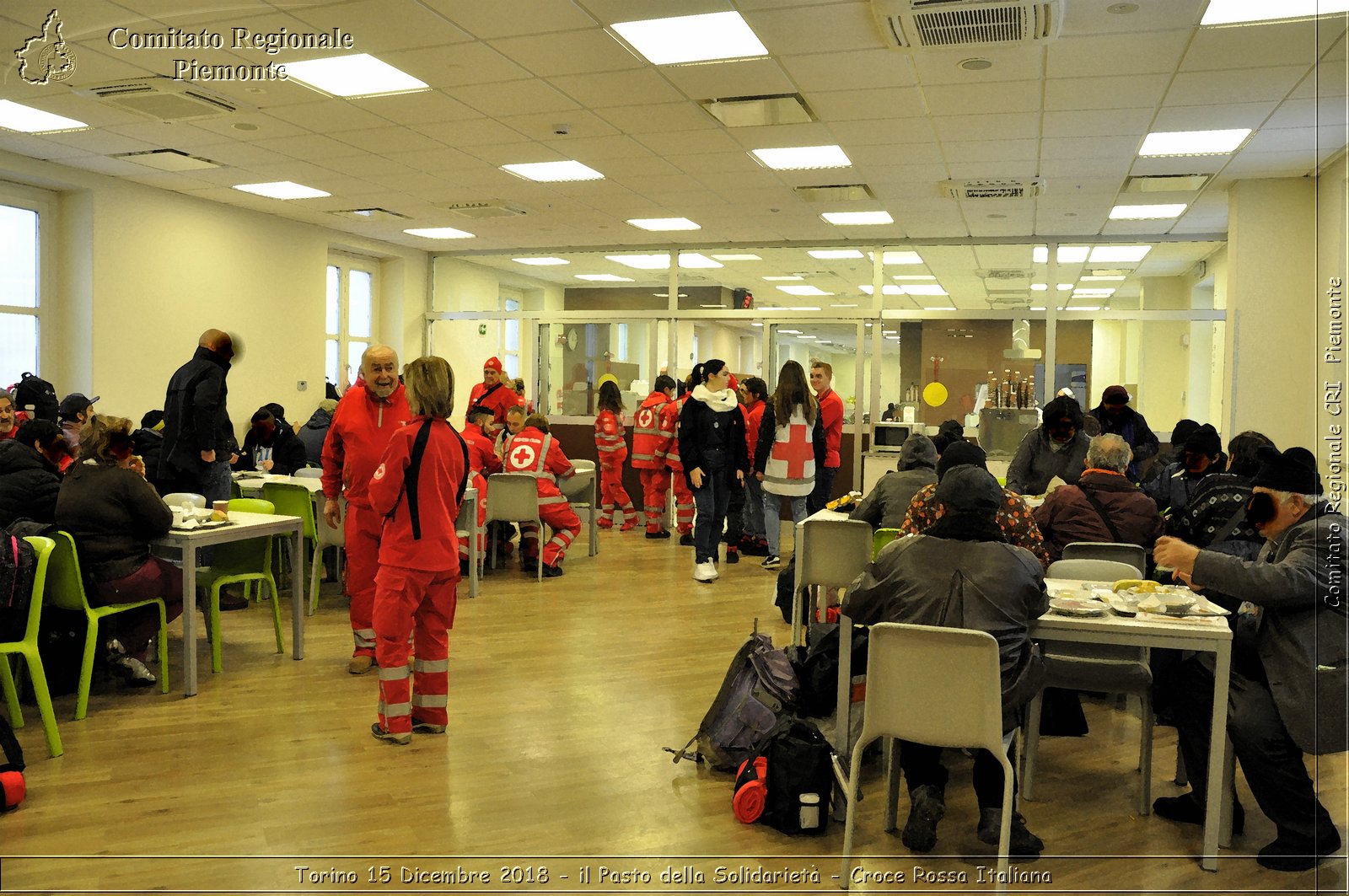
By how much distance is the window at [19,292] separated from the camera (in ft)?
28.6

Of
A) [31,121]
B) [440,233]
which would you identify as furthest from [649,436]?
[31,121]

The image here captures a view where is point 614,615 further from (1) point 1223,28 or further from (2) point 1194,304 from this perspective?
(2) point 1194,304

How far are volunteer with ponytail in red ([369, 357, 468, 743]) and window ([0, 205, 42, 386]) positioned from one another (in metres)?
6.37

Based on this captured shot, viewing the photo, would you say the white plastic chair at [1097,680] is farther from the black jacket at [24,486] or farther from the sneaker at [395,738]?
the black jacket at [24,486]

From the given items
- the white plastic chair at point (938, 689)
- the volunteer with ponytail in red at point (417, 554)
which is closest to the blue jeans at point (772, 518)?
the volunteer with ponytail in red at point (417, 554)

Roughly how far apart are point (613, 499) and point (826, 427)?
3055 mm

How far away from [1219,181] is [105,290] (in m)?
9.44

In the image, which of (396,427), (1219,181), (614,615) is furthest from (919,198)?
(396,427)

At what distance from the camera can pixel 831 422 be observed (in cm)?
858

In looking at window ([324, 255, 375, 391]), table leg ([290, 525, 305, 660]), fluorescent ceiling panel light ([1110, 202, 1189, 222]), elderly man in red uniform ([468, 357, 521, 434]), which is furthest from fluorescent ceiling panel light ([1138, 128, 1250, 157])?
window ([324, 255, 375, 391])

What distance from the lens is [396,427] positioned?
511 cm

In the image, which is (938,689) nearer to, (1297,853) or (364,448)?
(1297,853)

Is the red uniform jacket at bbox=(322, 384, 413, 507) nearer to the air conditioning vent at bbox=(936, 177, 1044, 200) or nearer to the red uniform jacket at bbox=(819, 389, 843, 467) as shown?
the red uniform jacket at bbox=(819, 389, 843, 467)

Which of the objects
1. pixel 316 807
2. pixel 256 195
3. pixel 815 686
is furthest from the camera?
pixel 256 195
